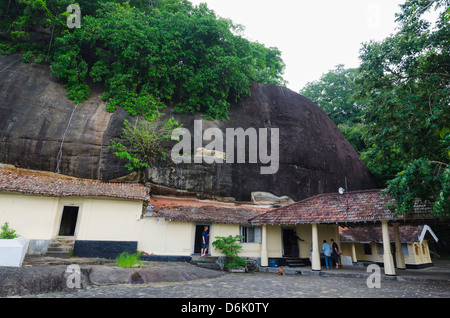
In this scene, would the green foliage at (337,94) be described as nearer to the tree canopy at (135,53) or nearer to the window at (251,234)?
the tree canopy at (135,53)

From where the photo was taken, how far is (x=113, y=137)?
54.1 ft

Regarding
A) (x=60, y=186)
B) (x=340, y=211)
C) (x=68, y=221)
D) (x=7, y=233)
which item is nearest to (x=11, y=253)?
(x=7, y=233)

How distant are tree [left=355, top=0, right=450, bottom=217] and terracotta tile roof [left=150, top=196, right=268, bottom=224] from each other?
26.7ft

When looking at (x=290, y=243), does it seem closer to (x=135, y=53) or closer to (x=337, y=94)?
(x=135, y=53)

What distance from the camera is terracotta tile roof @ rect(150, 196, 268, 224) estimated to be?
48.8ft

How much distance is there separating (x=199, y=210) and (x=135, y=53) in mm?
10957

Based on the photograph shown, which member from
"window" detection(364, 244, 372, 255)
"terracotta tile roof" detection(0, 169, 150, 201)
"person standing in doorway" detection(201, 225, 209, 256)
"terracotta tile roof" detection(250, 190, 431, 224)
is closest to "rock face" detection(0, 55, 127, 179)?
"terracotta tile roof" detection(0, 169, 150, 201)

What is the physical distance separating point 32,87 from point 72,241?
33.9 ft

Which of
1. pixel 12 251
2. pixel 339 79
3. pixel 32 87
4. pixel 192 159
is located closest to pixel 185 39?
pixel 192 159

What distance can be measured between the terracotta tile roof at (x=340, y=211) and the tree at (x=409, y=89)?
5.26 ft

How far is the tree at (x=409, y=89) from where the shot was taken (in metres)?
9.63

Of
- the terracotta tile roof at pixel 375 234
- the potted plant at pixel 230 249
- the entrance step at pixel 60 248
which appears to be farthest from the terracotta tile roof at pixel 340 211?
the entrance step at pixel 60 248
